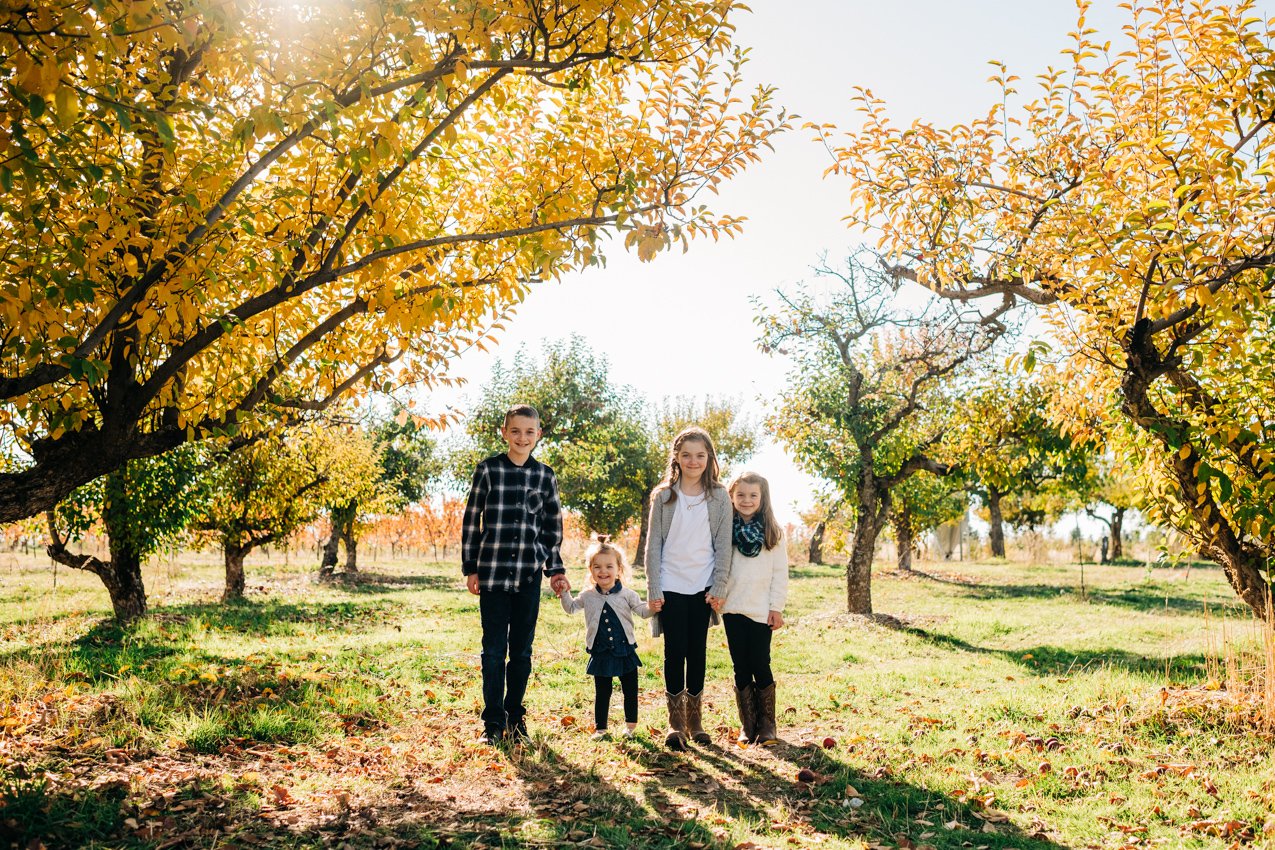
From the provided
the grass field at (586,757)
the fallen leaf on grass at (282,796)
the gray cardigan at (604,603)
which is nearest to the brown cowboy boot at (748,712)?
the grass field at (586,757)

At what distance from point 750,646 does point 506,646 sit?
1.63 m

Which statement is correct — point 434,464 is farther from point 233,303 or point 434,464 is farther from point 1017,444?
point 233,303

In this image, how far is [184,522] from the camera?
11859mm

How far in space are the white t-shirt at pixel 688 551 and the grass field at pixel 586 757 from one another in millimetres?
1098

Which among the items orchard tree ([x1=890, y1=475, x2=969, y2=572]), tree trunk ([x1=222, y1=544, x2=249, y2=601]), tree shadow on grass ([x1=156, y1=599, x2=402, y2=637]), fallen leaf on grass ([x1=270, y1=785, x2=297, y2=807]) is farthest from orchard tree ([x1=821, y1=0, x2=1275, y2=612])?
orchard tree ([x1=890, y1=475, x2=969, y2=572])

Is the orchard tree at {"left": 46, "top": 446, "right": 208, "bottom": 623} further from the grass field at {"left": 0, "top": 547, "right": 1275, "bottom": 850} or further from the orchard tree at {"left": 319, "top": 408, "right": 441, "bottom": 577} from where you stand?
the orchard tree at {"left": 319, "top": 408, "right": 441, "bottom": 577}

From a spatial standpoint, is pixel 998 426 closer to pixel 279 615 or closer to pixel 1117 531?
pixel 279 615

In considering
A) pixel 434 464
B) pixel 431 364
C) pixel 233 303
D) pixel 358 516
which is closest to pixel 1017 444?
pixel 431 364

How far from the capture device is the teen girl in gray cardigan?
213 inches

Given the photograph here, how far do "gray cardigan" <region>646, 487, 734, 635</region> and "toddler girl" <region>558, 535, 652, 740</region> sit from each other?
0.20 meters

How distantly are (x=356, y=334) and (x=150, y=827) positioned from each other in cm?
363

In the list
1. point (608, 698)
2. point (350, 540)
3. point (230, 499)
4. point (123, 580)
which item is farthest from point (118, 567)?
point (350, 540)

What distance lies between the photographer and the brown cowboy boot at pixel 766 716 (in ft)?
18.0

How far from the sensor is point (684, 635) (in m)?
5.42
